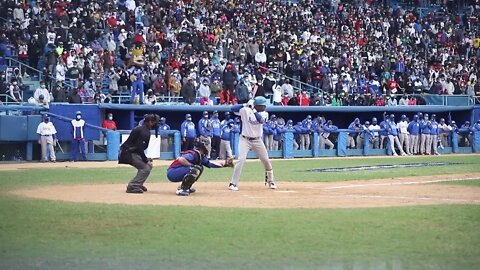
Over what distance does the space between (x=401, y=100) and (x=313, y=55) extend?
4.27 metres

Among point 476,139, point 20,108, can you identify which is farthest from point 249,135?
point 476,139

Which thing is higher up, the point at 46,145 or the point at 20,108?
the point at 20,108

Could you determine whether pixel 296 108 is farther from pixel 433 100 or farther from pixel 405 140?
pixel 433 100

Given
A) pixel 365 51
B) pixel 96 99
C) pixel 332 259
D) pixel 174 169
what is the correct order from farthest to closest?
1. pixel 365 51
2. pixel 96 99
3. pixel 174 169
4. pixel 332 259

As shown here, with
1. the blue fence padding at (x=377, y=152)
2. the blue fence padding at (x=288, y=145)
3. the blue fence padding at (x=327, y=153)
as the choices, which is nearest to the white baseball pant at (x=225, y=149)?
the blue fence padding at (x=288, y=145)

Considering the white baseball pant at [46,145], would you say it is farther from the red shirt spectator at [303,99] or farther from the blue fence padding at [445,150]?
the blue fence padding at [445,150]

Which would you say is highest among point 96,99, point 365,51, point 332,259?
point 365,51

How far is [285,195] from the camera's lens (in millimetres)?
16500

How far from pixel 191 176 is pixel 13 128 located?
523 inches

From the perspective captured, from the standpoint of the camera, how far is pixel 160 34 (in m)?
34.4

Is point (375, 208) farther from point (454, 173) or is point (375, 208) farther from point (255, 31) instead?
point (255, 31)

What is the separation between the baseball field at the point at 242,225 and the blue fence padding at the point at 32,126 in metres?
7.91

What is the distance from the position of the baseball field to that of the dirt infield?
2 centimetres

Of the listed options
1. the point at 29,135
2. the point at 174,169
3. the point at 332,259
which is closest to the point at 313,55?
the point at 29,135
